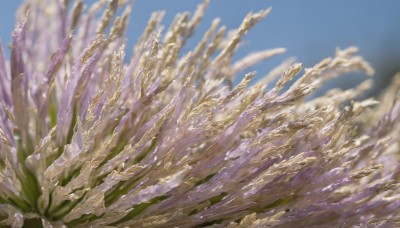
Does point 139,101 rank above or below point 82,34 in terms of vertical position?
below

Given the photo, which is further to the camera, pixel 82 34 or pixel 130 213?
pixel 82 34

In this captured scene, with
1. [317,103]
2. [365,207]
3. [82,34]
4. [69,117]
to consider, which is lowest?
[365,207]

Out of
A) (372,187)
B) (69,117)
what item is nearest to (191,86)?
(69,117)

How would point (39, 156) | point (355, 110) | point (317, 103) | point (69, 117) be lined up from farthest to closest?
1. point (317, 103)
2. point (355, 110)
3. point (69, 117)
4. point (39, 156)

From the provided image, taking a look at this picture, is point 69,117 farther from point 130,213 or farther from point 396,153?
point 396,153

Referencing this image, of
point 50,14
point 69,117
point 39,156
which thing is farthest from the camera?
point 50,14

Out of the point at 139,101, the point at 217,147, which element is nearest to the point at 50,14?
the point at 139,101
